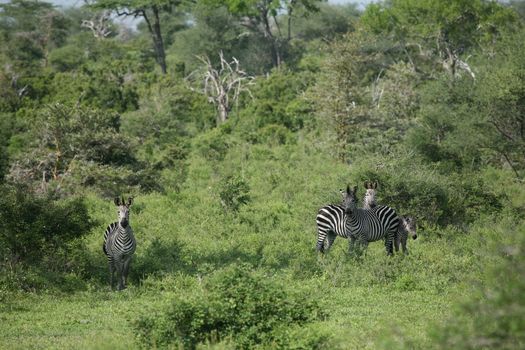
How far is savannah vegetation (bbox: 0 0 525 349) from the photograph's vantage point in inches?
367

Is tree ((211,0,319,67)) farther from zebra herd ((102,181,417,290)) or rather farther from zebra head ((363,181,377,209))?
zebra herd ((102,181,417,290))

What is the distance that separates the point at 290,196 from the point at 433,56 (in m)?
17.8

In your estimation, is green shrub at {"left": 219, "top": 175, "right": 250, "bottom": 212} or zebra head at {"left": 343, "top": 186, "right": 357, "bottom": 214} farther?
green shrub at {"left": 219, "top": 175, "right": 250, "bottom": 212}

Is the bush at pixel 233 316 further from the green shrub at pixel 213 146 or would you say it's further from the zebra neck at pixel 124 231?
the green shrub at pixel 213 146

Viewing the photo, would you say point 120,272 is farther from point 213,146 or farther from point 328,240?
point 213,146

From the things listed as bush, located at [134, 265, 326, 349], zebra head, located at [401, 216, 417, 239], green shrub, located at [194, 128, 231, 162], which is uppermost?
green shrub, located at [194, 128, 231, 162]

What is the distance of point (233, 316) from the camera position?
9320 mm

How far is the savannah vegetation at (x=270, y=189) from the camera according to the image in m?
9.31

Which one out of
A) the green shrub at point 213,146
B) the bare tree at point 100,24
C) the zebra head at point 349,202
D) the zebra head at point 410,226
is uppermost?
A: the bare tree at point 100,24

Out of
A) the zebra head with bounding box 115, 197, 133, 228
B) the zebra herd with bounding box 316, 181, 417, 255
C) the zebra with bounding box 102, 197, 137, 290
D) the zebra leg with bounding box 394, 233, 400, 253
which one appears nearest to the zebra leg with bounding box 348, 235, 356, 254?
the zebra herd with bounding box 316, 181, 417, 255

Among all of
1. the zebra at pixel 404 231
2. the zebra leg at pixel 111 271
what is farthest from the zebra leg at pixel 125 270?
the zebra at pixel 404 231

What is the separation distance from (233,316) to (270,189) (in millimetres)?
12755

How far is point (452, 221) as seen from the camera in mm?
17953

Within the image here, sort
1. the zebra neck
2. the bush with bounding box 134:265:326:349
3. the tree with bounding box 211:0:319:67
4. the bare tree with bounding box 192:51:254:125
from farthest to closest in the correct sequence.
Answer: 1. the tree with bounding box 211:0:319:67
2. the bare tree with bounding box 192:51:254:125
3. the zebra neck
4. the bush with bounding box 134:265:326:349
